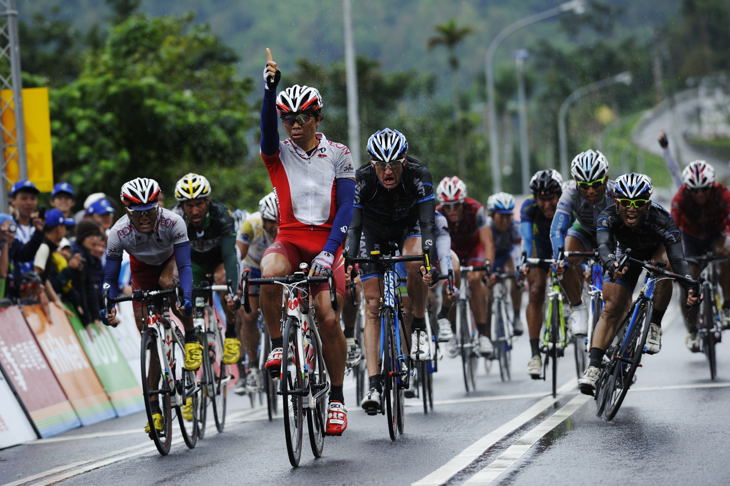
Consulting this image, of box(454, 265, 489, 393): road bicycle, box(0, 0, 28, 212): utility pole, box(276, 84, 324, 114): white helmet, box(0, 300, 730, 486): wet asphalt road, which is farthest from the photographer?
box(0, 0, 28, 212): utility pole

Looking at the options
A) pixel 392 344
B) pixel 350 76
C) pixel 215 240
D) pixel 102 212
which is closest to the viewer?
pixel 392 344

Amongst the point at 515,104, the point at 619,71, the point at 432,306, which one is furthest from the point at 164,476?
the point at 619,71

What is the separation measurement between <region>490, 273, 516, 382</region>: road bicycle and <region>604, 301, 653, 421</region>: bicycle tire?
462 cm

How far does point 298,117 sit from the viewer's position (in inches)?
357

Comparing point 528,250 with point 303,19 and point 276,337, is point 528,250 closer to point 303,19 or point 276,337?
point 276,337

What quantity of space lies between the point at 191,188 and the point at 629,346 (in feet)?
13.2

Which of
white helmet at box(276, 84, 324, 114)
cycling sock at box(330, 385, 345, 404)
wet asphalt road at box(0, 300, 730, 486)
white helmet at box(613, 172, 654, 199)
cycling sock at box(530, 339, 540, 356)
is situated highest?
white helmet at box(276, 84, 324, 114)

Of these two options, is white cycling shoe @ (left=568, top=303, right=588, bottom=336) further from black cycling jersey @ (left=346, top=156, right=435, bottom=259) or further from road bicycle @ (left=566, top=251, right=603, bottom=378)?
black cycling jersey @ (left=346, top=156, right=435, bottom=259)

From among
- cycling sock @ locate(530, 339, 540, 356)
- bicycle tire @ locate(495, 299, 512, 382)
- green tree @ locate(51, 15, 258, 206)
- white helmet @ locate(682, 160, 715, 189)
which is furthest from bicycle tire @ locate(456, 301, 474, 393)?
green tree @ locate(51, 15, 258, 206)

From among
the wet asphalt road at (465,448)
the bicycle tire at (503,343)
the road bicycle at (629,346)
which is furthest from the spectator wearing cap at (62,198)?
the road bicycle at (629,346)

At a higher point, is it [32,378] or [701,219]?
[701,219]

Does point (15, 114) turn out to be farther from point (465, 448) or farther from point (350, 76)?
point (350, 76)

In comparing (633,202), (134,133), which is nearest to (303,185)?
(633,202)

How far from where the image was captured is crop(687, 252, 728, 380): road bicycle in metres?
13.4
